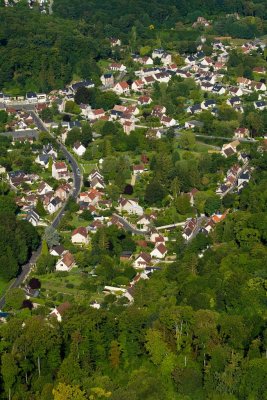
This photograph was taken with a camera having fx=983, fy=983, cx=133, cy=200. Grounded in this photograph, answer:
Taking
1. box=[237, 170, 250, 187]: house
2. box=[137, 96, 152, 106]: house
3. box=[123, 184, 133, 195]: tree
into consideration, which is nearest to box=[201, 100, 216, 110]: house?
box=[137, 96, 152, 106]: house

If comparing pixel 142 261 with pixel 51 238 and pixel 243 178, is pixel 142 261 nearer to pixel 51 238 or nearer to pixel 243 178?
pixel 51 238

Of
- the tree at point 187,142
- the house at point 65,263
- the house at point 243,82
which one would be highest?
the house at point 65,263

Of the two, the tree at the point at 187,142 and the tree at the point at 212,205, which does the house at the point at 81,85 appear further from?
the tree at the point at 212,205

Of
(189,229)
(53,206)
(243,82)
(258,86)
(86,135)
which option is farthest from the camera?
(243,82)

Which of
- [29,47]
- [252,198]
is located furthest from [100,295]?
[29,47]

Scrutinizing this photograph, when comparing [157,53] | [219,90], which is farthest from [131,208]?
[157,53]

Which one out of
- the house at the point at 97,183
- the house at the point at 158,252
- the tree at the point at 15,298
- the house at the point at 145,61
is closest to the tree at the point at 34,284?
the tree at the point at 15,298

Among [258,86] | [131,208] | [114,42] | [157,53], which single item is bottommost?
[114,42]
